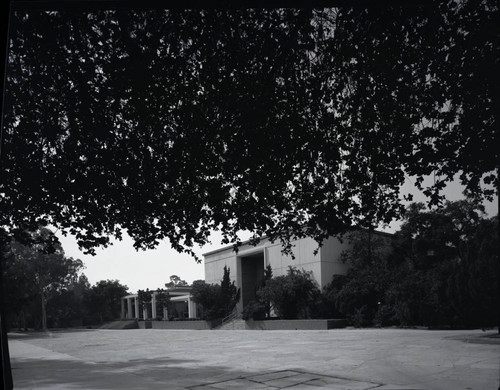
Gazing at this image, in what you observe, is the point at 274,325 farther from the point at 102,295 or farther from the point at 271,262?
the point at 102,295

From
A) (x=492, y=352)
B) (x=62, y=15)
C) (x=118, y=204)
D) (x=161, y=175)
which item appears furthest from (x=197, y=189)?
(x=492, y=352)

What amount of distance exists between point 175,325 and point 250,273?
10088mm

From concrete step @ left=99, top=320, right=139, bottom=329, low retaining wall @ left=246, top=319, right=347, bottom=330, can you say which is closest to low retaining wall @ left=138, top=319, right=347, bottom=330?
Result: low retaining wall @ left=246, top=319, right=347, bottom=330

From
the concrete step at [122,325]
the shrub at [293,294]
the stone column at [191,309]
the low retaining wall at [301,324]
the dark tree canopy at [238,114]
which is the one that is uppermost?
the dark tree canopy at [238,114]

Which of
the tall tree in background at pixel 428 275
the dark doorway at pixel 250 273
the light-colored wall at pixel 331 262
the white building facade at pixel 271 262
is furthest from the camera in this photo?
the dark doorway at pixel 250 273

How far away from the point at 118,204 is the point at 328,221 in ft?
12.3

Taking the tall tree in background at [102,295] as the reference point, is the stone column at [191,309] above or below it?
below

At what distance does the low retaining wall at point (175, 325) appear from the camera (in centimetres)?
4319

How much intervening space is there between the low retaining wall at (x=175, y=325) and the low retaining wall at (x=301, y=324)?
8.15m

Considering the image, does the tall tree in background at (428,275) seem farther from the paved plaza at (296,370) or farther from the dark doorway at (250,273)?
the dark doorway at (250,273)

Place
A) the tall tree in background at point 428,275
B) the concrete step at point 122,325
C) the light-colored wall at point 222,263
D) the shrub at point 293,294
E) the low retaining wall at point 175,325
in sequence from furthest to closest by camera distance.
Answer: the concrete step at point 122,325
the light-colored wall at point 222,263
the low retaining wall at point 175,325
the shrub at point 293,294
the tall tree in background at point 428,275

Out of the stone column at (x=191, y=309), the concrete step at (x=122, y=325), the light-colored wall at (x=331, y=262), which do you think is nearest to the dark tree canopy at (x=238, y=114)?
the light-colored wall at (x=331, y=262)

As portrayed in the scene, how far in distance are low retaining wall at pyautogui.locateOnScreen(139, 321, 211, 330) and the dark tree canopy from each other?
37.3 metres

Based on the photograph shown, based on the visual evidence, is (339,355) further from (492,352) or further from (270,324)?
(270,324)
